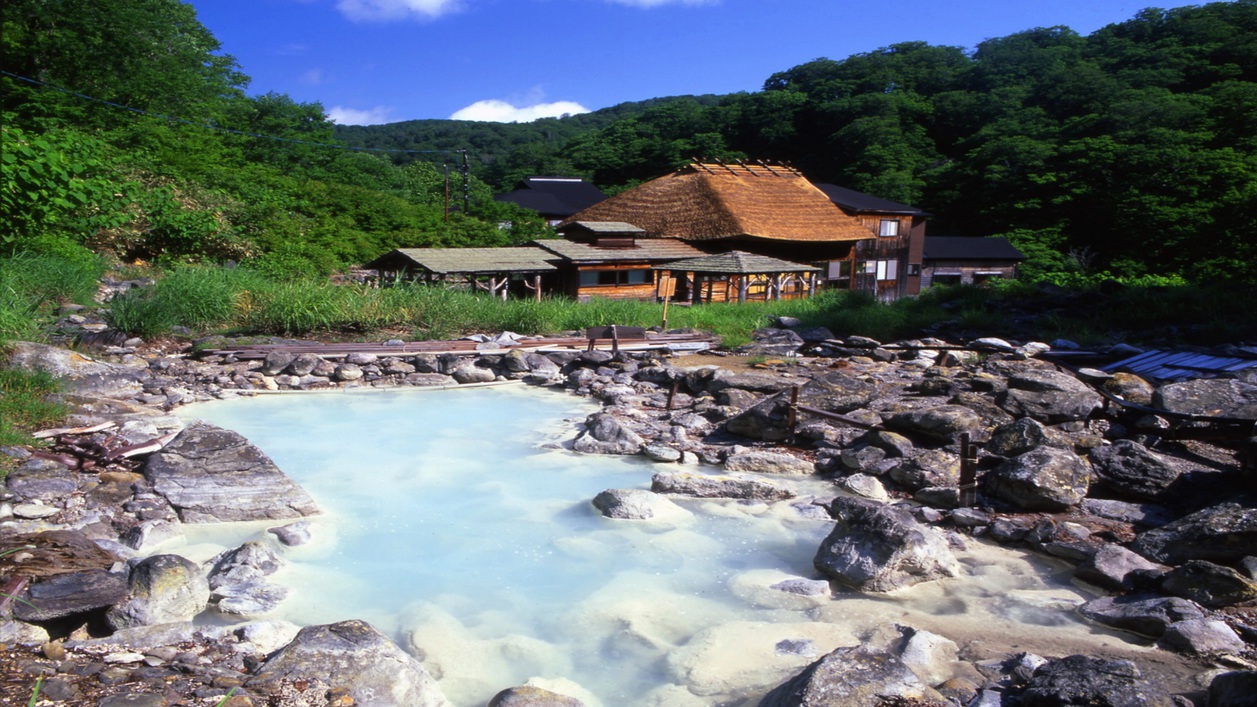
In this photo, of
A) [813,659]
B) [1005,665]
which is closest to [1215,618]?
[1005,665]

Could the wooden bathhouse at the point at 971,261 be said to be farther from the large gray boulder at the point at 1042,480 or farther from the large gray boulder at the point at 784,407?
the large gray boulder at the point at 1042,480

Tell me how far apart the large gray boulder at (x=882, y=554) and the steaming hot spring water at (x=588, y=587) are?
11 cm

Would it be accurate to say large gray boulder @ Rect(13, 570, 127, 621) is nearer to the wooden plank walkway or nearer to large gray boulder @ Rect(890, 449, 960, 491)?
large gray boulder @ Rect(890, 449, 960, 491)

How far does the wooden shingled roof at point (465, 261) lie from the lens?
1947 cm

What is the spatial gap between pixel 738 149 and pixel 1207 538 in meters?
47.3

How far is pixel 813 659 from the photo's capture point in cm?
468

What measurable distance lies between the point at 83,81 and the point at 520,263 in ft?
53.4

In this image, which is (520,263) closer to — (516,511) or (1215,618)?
(516,511)

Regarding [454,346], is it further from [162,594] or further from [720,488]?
[162,594]

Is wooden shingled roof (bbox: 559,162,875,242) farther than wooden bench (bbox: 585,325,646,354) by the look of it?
Yes

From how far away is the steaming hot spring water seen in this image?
186 inches

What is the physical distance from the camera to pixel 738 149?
51000 millimetres

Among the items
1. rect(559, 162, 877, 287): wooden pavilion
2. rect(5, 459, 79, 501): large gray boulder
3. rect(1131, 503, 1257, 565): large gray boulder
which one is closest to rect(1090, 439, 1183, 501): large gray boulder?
rect(1131, 503, 1257, 565): large gray boulder

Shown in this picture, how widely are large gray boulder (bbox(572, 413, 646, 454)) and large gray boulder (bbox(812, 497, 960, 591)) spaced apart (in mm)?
3206
